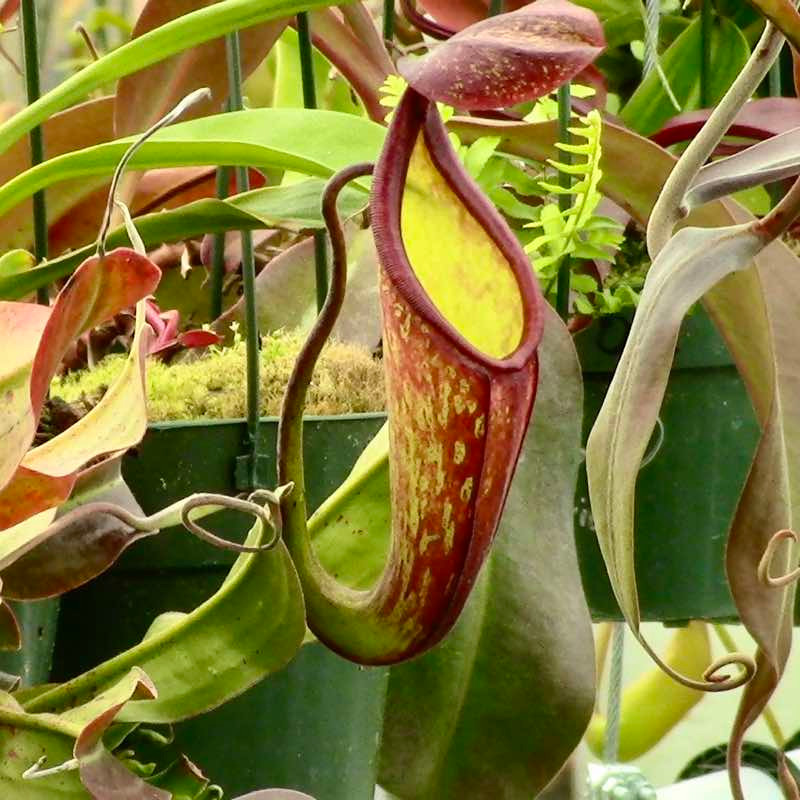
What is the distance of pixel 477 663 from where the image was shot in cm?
54

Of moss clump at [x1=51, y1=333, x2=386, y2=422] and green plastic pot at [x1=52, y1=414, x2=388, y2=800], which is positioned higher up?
moss clump at [x1=51, y1=333, x2=386, y2=422]

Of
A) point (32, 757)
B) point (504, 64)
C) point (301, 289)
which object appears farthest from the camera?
point (301, 289)

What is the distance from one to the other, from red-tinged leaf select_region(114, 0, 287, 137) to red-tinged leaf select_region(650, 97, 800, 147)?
25 cm

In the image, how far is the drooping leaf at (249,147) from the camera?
1.88 feet

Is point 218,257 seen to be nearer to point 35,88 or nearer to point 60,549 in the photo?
point 35,88

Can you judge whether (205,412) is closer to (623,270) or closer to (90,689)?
(90,689)

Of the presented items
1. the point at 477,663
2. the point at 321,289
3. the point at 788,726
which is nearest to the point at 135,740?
the point at 477,663

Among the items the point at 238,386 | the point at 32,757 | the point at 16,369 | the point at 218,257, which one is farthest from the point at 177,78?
the point at 32,757

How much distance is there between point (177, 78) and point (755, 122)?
13.6 inches

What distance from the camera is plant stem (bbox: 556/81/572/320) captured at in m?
0.62

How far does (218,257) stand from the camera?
0.76 m

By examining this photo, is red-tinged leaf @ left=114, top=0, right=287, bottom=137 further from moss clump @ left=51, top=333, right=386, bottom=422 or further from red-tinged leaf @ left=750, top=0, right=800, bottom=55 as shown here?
red-tinged leaf @ left=750, top=0, right=800, bottom=55

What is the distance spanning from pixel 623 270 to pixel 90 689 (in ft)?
1.36

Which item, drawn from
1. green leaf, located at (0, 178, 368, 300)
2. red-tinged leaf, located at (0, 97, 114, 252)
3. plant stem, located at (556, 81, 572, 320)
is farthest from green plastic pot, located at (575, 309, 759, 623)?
red-tinged leaf, located at (0, 97, 114, 252)
